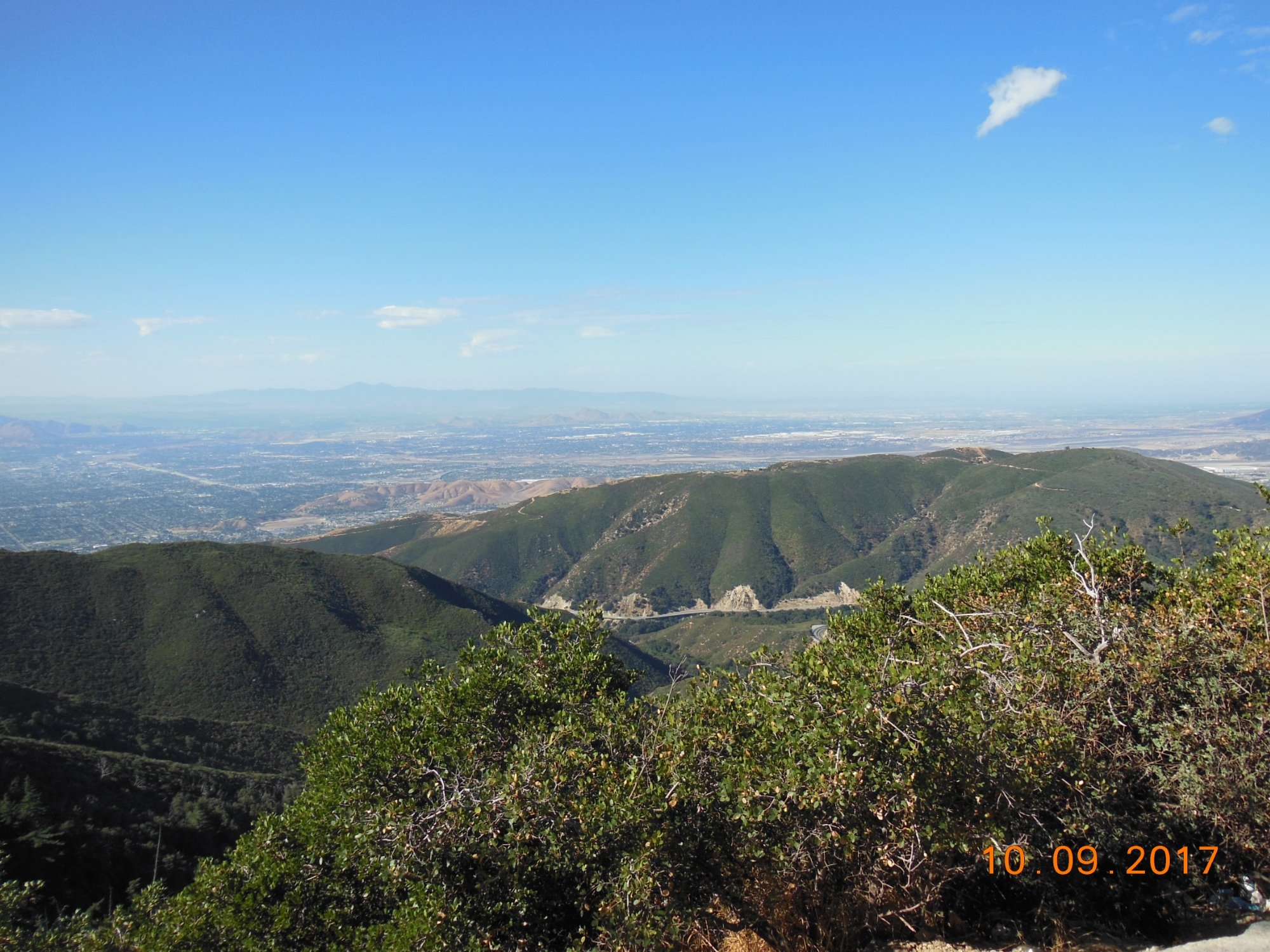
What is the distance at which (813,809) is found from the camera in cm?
936

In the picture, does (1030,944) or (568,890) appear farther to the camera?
(568,890)

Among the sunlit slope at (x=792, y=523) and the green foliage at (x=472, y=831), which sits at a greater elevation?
the green foliage at (x=472, y=831)

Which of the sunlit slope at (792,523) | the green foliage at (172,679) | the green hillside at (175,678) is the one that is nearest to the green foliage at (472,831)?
the green foliage at (172,679)

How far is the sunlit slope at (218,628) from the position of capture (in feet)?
211

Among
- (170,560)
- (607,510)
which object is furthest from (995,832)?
(607,510)

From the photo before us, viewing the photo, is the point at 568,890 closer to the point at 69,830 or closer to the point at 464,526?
the point at 69,830

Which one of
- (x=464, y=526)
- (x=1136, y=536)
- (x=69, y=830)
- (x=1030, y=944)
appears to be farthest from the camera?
(x=464, y=526)

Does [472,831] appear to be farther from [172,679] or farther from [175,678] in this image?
[175,678]

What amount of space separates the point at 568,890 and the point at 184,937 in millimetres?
7201

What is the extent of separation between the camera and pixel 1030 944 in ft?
31.6

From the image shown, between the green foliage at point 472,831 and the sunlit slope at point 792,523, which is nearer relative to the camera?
the green foliage at point 472,831

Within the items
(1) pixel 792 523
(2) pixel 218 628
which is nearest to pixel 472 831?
(2) pixel 218 628

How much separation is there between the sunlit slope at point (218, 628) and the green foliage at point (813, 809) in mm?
59849

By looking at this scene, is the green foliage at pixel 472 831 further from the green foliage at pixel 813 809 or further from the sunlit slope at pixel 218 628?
the sunlit slope at pixel 218 628
